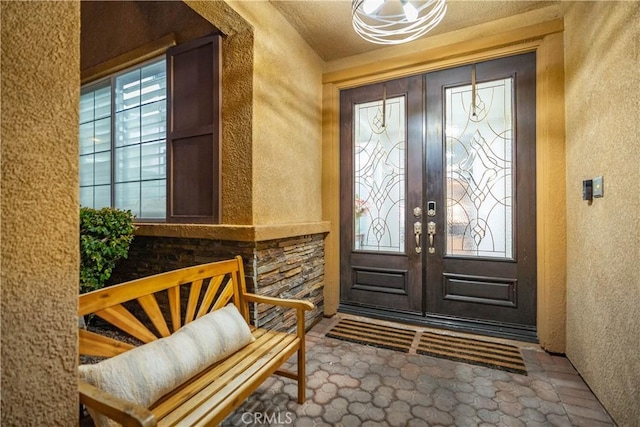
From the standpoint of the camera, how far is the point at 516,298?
2.42m

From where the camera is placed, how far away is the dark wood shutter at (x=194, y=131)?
2.16 metres

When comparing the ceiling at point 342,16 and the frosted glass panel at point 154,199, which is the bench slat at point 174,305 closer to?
the frosted glass panel at point 154,199

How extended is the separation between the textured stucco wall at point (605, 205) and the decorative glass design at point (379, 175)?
1257 millimetres

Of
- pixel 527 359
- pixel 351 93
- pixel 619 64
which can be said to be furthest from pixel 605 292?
pixel 351 93

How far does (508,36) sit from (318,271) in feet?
8.67

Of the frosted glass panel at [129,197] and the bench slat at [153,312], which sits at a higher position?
the frosted glass panel at [129,197]

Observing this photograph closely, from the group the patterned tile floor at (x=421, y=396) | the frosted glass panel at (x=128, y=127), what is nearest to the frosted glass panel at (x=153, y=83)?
the frosted glass panel at (x=128, y=127)

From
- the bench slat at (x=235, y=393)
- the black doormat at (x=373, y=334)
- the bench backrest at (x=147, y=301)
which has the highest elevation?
the bench backrest at (x=147, y=301)

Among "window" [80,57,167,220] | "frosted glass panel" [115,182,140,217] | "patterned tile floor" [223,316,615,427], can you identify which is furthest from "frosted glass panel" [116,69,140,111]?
"patterned tile floor" [223,316,615,427]

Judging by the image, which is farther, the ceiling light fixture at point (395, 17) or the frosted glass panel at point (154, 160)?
the frosted glass panel at point (154, 160)

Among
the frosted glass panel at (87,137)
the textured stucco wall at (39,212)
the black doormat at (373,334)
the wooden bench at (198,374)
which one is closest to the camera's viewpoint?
the textured stucco wall at (39,212)

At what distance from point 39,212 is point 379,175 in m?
2.51

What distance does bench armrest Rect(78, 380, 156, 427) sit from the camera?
835 millimetres

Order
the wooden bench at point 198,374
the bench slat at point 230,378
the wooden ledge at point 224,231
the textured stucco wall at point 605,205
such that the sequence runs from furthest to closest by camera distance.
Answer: the wooden ledge at point 224,231 → the textured stucco wall at point 605,205 → the bench slat at point 230,378 → the wooden bench at point 198,374
